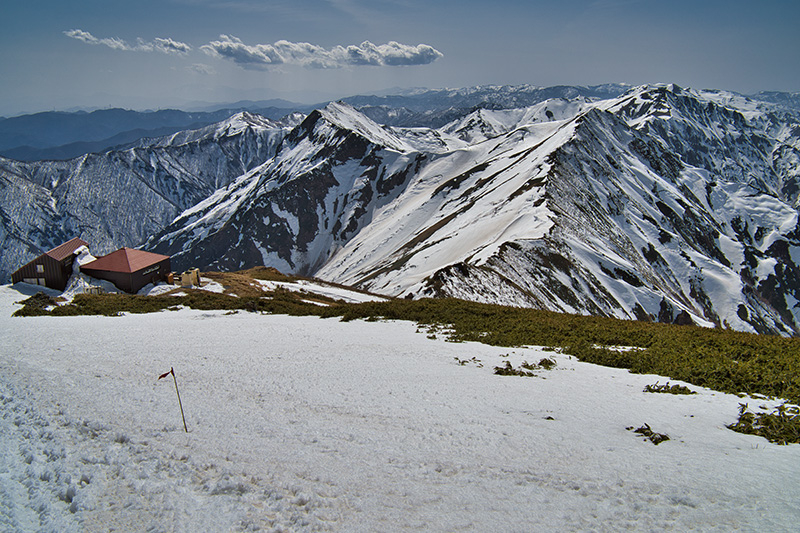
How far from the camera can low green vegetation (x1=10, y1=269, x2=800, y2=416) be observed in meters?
13.7

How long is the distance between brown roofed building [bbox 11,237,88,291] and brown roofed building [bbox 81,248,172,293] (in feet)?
6.08

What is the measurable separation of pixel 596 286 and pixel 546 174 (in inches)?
1665

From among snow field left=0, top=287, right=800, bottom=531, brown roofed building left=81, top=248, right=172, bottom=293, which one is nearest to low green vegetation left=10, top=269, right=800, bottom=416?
snow field left=0, top=287, right=800, bottom=531

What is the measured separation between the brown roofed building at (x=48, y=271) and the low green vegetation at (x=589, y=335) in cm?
1454

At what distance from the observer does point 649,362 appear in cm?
1605

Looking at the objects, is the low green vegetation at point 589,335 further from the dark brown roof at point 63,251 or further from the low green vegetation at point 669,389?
the dark brown roof at point 63,251

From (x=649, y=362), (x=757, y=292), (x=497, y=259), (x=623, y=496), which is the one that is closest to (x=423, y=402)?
(x=623, y=496)

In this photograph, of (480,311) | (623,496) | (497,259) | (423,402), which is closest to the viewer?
(623,496)

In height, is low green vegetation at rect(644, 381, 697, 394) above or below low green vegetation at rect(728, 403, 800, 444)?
below

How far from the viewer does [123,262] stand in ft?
143

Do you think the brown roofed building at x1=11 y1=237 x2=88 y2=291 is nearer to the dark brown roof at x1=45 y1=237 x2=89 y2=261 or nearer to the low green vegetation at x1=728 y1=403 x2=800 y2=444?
the dark brown roof at x1=45 y1=237 x2=89 y2=261

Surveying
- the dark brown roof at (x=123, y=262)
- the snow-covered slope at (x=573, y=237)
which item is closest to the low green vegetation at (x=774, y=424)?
the snow-covered slope at (x=573, y=237)

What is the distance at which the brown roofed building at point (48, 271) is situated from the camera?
3922 centimetres

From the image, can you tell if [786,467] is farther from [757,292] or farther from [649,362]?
[757,292]
